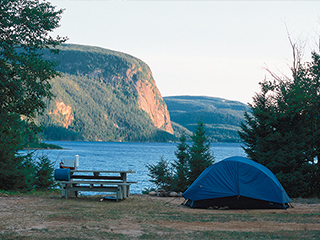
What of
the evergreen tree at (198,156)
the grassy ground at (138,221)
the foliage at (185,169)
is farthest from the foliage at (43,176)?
the evergreen tree at (198,156)

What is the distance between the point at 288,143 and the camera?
18.6 metres

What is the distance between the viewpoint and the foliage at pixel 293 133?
1756 cm

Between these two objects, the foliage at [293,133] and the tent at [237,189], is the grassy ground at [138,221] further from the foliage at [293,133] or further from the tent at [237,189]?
the foliage at [293,133]

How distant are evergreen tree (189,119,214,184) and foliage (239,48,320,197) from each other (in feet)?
11.5

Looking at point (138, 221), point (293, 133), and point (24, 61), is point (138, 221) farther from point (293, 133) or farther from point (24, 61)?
point (293, 133)

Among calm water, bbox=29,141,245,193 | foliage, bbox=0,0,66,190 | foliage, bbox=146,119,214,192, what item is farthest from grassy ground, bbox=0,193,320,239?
foliage, bbox=146,119,214,192

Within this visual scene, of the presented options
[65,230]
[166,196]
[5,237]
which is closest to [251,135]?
[166,196]

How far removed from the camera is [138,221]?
10.1 metres

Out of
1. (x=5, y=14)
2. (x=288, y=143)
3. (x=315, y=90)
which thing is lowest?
(x=288, y=143)

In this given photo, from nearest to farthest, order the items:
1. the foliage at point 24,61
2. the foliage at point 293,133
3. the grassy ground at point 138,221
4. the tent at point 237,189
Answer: the grassy ground at point 138,221 → the foliage at point 24,61 → the tent at point 237,189 → the foliage at point 293,133

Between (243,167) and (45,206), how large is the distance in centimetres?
773

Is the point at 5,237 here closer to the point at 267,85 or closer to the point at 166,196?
the point at 166,196

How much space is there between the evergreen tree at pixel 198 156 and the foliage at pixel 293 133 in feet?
11.5

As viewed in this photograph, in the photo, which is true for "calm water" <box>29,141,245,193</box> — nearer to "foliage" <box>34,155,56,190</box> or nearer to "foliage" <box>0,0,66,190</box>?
"foliage" <box>34,155,56,190</box>
